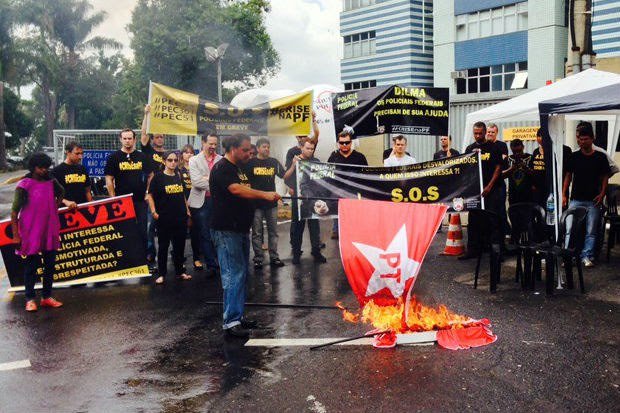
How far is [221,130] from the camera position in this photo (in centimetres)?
1134

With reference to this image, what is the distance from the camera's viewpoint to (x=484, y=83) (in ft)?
113

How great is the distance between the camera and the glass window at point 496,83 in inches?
1320

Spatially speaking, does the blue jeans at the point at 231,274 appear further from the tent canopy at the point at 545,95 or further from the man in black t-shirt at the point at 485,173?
the tent canopy at the point at 545,95

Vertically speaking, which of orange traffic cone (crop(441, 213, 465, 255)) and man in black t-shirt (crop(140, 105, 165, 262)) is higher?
man in black t-shirt (crop(140, 105, 165, 262))

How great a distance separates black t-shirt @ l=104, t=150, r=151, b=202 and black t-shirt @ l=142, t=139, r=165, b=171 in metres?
0.32

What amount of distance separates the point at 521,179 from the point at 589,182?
1.65 metres

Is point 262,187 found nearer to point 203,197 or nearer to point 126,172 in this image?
point 203,197

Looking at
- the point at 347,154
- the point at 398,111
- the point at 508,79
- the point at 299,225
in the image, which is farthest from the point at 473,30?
the point at 299,225

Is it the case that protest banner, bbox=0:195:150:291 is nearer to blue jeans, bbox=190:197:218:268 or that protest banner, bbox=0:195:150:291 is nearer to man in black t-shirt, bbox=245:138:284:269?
blue jeans, bbox=190:197:218:268

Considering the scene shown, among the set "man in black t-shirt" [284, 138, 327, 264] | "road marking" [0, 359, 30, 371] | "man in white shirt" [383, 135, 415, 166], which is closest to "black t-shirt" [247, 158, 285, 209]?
"man in black t-shirt" [284, 138, 327, 264]

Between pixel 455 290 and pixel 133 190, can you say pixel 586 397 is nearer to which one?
pixel 455 290

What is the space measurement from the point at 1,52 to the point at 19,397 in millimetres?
49270

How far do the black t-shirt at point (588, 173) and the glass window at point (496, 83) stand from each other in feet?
84.6

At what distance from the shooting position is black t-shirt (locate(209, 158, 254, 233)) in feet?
20.7
